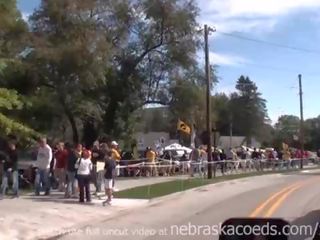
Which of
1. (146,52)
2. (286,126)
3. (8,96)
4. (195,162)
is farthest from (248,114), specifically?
(8,96)

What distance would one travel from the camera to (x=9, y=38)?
1296 inches

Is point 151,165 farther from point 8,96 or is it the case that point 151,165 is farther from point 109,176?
point 109,176

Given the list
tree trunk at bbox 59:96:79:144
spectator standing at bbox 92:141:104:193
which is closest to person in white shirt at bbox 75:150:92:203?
spectator standing at bbox 92:141:104:193

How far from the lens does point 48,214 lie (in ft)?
50.6

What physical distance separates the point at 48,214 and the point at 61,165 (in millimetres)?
5560

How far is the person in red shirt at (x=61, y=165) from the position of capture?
2086 cm

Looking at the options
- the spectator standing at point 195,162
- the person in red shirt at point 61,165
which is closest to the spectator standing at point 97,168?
the person in red shirt at point 61,165

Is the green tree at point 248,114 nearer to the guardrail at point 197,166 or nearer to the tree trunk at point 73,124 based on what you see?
the guardrail at point 197,166

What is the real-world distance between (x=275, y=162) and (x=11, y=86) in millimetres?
22066

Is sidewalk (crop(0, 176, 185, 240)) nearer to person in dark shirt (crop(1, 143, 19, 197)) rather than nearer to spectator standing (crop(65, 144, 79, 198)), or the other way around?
spectator standing (crop(65, 144, 79, 198))

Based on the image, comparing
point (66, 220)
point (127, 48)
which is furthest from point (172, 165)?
point (66, 220)

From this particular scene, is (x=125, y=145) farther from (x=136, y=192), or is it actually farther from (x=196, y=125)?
(x=136, y=192)

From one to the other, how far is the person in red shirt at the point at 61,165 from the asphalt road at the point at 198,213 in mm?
3228

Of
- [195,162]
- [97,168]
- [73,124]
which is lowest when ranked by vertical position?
[97,168]
